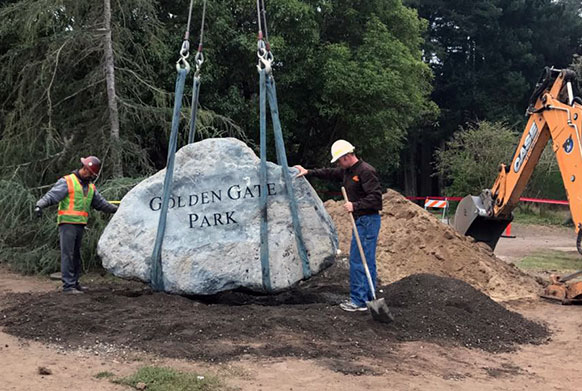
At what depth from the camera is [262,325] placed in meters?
5.58

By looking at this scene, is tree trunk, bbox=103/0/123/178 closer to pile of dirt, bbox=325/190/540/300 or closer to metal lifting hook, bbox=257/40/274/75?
pile of dirt, bbox=325/190/540/300

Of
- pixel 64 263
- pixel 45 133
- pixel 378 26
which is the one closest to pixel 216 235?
pixel 64 263

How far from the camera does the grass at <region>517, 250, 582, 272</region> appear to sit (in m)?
12.0

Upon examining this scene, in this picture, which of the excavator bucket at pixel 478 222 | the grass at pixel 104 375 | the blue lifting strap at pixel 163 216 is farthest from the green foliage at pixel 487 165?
the grass at pixel 104 375

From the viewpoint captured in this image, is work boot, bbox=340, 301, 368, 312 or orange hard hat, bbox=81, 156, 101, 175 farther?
orange hard hat, bbox=81, 156, 101, 175

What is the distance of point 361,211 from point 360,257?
460 millimetres

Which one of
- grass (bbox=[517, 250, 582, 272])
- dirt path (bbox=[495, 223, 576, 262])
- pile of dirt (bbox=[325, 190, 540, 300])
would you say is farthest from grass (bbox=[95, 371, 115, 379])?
dirt path (bbox=[495, 223, 576, 262])

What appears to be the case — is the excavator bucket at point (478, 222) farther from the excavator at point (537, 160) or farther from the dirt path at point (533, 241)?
Result: the dirt path at point (533, 241)

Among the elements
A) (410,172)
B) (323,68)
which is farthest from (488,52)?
(323,68)

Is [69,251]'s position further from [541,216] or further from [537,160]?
[541,216]

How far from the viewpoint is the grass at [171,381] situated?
4.16 m

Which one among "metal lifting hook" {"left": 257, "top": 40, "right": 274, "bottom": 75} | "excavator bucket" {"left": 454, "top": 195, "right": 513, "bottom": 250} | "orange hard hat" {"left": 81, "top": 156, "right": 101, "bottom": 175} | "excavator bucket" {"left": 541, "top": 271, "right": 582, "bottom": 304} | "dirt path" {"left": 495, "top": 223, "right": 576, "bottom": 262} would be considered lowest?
"dirt path" {"left": 495, "top": 223, "right": 576, "bottom": 262}

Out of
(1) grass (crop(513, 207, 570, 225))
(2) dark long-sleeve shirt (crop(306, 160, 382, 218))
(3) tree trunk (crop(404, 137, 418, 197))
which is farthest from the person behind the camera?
(3) tree trunk (crop(404, 137, 418, 197))

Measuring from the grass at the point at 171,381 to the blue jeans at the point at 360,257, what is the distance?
7.51 ft
